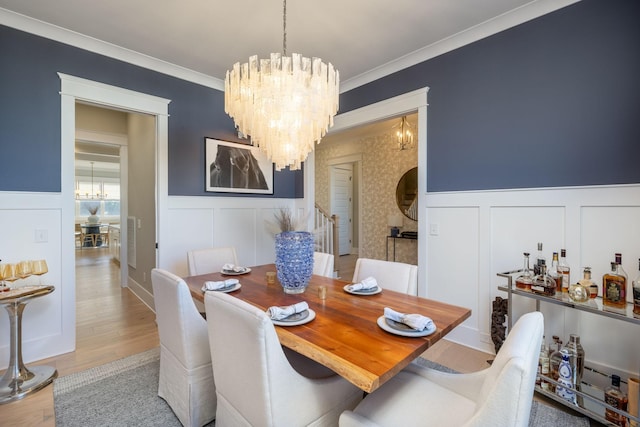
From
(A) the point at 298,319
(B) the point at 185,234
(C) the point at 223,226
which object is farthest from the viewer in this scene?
(C) the point at 223,226

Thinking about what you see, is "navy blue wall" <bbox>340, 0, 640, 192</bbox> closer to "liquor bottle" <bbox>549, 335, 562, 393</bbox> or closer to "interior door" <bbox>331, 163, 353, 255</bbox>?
"liquor bottle" <bbox>549, 335, 562, 393</bbox>

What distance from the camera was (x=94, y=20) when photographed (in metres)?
2.42

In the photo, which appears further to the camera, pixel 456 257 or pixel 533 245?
pixel 456 257

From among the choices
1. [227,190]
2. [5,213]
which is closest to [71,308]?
[5,213]

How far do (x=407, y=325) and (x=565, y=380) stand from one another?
140 cm

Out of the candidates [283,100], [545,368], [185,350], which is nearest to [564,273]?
[545,368]

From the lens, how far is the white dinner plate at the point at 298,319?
128 centimetres

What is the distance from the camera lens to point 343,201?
7316 mm

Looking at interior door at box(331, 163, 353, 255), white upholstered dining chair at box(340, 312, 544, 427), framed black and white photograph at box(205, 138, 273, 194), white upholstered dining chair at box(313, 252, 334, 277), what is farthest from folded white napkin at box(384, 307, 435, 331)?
interior door at box(331, 163, 353, 255)

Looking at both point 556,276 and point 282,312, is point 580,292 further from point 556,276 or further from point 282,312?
point 282,312

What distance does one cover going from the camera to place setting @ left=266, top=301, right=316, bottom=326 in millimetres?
1290

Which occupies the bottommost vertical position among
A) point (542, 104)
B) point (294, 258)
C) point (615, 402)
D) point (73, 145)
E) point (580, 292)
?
point (615, 402)

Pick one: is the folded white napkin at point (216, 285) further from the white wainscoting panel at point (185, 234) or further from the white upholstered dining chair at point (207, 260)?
the white wainscoting panel at point (185, 234)

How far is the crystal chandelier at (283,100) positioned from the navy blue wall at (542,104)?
1319 mm
